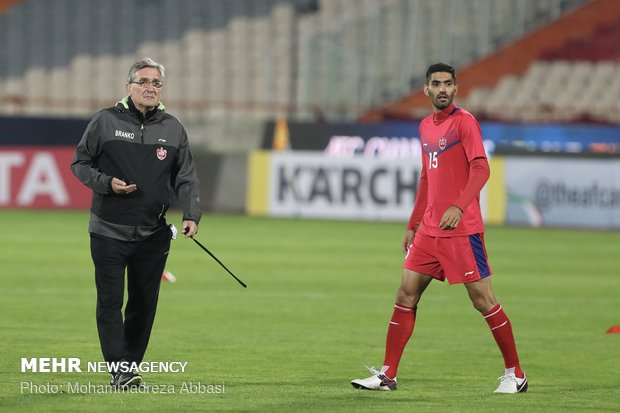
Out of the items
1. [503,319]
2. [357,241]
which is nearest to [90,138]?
[503,319]

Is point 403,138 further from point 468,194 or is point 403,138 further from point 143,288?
point 143,288

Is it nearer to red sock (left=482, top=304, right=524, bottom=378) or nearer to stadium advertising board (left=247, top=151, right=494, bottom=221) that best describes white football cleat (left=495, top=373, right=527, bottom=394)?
red sock (left=482, top=304, right=524, bottom=378)

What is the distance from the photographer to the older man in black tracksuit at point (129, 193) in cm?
780

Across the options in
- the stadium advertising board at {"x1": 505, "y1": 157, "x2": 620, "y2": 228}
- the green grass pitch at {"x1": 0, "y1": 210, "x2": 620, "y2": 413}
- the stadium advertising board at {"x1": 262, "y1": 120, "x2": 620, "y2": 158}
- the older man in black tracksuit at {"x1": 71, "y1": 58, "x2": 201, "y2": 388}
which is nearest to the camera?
the older man in black tracksuit at {"x1": 71, "y1": 58, "x2": 201, "y2": 388}

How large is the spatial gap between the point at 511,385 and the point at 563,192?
733 inches

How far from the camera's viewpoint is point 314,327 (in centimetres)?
1188

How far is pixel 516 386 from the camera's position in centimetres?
822

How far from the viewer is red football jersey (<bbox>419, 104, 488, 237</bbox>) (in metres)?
8.17

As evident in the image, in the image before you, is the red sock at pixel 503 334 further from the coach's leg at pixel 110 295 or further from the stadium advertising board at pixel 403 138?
the stadium advertising board at pixel 403 138

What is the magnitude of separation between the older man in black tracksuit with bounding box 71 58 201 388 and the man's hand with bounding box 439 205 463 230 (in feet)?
4.88

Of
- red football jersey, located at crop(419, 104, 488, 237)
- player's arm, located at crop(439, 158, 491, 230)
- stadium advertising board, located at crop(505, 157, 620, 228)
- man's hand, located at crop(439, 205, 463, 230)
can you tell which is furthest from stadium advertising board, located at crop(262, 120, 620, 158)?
man's hand, located at crop(439, 205, 463, 230)

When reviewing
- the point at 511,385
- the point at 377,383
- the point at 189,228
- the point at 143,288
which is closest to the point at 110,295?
the point at 143,288

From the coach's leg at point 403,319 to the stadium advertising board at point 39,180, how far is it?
65.5 ft

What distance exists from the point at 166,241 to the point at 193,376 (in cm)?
112
